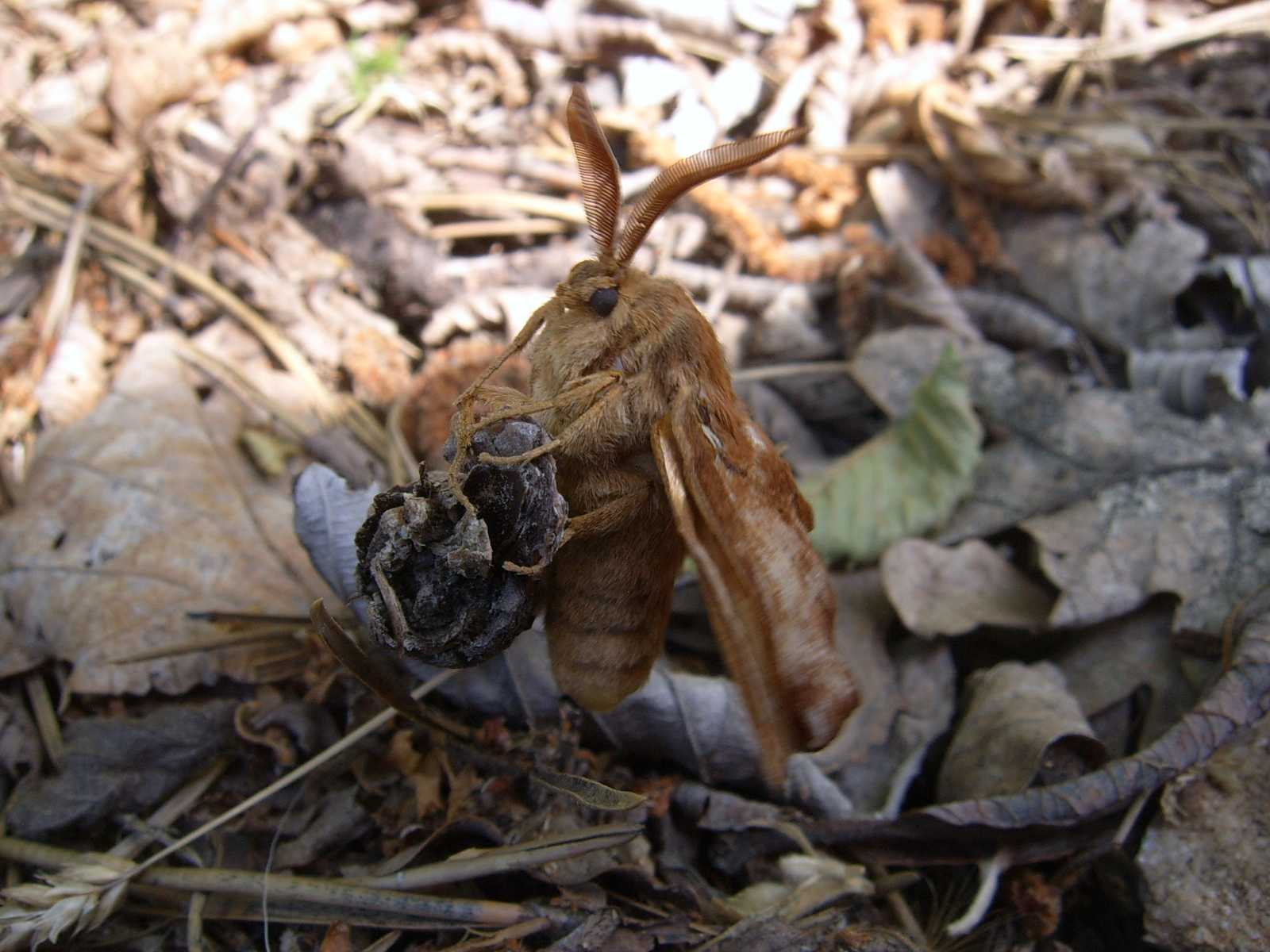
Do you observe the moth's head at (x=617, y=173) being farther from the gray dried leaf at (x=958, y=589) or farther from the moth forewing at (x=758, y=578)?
the gray dried leaf at (x=958, y=589)

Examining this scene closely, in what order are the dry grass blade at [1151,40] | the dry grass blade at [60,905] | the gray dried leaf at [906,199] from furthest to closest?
1. the dry grass blade at [1151,40]
2. the gray dried leaf at [906,199]
3. the dry grass blade at [60,905]

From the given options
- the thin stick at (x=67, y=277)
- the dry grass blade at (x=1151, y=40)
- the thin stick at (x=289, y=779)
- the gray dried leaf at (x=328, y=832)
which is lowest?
the gray dried leaf at (x=328, y=832)

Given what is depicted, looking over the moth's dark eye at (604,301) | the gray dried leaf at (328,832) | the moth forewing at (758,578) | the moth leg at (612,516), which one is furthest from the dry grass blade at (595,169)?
the gray dried leaf at (328,832)

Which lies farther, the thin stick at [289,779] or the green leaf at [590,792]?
the thin stick at [289,779]

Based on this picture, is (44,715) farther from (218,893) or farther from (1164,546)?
(1164,546)

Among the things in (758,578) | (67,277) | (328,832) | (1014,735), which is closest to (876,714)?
(1014,735)

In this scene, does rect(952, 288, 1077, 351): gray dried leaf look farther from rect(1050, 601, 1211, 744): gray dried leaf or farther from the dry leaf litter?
rect(1050, 601, 1211, 744): gray dried leaf

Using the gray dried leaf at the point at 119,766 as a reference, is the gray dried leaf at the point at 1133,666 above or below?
below
